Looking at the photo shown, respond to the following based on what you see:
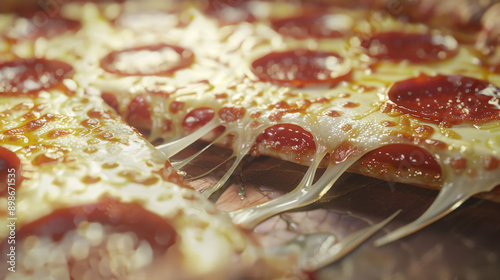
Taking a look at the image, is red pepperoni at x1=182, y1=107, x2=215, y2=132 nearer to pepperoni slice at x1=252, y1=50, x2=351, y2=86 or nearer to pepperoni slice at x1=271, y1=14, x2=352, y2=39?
pepperoni slice at x1=252, y1=50, x2=351, y2=86

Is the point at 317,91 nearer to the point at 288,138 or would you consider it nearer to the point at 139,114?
the point at 288,138

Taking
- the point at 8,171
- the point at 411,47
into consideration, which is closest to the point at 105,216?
the point at 8,171

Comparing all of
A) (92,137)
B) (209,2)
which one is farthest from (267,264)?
(209,2)

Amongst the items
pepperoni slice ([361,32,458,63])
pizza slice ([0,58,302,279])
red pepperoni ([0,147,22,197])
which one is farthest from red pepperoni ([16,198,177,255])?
pepperoni slice ([361,32,458,63])

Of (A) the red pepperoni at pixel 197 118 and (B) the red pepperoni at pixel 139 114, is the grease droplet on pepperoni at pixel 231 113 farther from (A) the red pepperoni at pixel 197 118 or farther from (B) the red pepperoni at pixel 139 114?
(B) the red pepperoni at pixel 139 114

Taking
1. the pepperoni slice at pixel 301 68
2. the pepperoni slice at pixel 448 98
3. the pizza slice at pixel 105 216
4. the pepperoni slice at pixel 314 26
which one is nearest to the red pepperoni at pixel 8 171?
the pizza slice at pixel 105 216

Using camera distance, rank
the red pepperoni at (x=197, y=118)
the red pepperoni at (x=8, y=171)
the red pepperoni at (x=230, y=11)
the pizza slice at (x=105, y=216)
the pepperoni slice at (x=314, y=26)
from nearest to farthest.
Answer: the pizza slice at (x=105, y=216)
the red pepperoni at (x=8, y=171)
the red pepperoni at (x=197, y=118)
the pepperoni slice at (x=314, y=26)
the red pepperoni at (x=230, y=11)

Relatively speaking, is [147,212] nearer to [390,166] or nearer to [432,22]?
[390,166]
